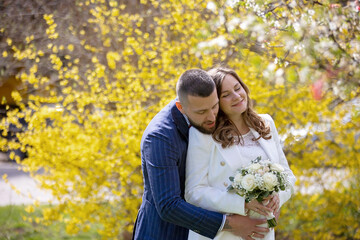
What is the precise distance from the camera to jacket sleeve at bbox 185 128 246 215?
2420 millimetres

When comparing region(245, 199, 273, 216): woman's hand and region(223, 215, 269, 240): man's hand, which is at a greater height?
region(245, 199, 273, 216): woman's hand

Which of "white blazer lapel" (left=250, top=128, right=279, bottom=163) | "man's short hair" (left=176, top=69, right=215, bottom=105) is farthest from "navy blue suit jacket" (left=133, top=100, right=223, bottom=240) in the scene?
"white blazer lapel" (left=250, top=128, right=279, bottom=163)

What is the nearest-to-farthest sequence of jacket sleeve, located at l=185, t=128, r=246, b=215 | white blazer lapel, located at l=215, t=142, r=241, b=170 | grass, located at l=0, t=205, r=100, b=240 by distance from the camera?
jacket sleeve, located at l=185, t=128, r=246, b=215, white blazer lapel, located at l=215, t=142, r=241, b=170, grass, located at l=0, t=205, r=100, b=240

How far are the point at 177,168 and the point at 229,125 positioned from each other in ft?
1.48

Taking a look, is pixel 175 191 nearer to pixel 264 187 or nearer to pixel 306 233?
pixel 264 187

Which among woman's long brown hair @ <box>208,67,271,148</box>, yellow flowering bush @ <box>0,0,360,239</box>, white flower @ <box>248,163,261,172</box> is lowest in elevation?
yellow flowering bush @ <box>0,0,360,239</box>

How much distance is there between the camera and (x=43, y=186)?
191 inches

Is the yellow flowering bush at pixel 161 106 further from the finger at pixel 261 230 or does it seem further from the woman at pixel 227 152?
the finger at pixel 261 230

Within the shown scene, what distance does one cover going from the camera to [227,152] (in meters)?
2.54

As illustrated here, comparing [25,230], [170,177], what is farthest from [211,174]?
[25,230]

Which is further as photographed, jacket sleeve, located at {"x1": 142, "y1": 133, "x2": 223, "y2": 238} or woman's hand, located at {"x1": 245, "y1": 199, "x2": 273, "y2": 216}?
woman's hand, located at {"x1": 245, "y1": 199, "x2": 273, "y2": 216}

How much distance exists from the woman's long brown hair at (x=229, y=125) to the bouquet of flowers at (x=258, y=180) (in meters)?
0.19

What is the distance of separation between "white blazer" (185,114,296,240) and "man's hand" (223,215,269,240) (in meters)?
0.04

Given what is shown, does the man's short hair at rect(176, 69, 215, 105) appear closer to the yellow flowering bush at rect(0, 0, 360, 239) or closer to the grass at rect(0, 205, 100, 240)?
the yellow flowering bush at rect(0, 0, 360, 239)
